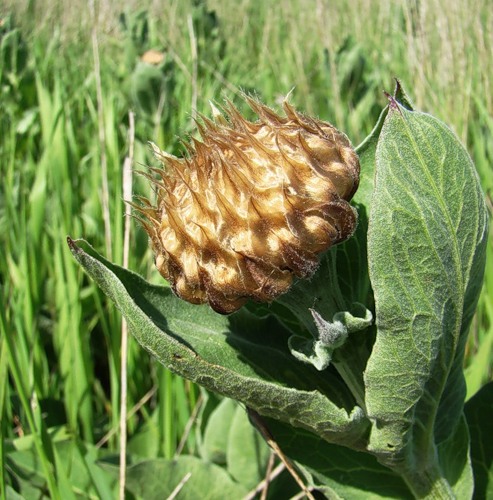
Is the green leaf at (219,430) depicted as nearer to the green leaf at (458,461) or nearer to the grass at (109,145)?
the grass at (109,145)

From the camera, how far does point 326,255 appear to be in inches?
52.4

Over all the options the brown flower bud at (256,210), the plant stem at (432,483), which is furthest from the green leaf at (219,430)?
the brown flower bud at (256,210)

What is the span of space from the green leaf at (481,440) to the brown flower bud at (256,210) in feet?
3.01

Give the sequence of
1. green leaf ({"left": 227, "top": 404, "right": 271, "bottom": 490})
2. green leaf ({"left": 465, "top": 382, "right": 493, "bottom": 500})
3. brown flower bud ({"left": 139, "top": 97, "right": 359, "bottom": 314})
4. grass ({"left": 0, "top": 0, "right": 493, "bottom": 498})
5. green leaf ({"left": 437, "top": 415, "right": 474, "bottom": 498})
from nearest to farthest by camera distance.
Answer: brown flower bud ({"left": 139, "top": 97, "right": 359, "bottom": 314}) < green leaf ({"left": 437, "top": 415, "right": 474, "bottom": 498}) < green leaf ({"left": 465, "top": 382, "right": 493, "bottom": 500}) < green leaf ({"left": 227, "top": 404, "right": 271, "bottom": 490}) < grass ({"left": 0, "top": 0, "right": 493, "bottom": 498})

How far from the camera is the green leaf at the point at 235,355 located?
1254 mm

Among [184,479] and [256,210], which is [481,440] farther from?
[256,210]

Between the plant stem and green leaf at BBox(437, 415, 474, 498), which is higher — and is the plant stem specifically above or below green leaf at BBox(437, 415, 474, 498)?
above

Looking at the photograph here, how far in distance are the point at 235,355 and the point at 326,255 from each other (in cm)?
35

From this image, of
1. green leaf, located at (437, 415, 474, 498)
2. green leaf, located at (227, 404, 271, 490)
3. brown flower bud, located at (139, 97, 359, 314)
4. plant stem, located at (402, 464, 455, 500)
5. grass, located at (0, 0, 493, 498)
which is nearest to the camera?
brown flower bud, located at (139, 97, 359, 314)

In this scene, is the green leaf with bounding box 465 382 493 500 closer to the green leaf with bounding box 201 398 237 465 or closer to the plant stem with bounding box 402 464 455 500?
the plant stem with bounding box 402 464 455 500

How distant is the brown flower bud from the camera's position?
117cm

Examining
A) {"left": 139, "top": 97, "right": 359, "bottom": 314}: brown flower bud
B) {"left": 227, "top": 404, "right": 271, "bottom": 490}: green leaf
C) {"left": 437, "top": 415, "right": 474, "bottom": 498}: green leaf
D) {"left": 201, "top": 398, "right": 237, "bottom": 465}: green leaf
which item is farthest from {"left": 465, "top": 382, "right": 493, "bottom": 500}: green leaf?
{"left": 139, "top": 97, "right": 359, "bottom": 314}: brown flower bud

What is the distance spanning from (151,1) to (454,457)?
792cm

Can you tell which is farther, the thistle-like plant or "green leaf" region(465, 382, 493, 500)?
"green leaf" region(465, 382, 493, 500)
